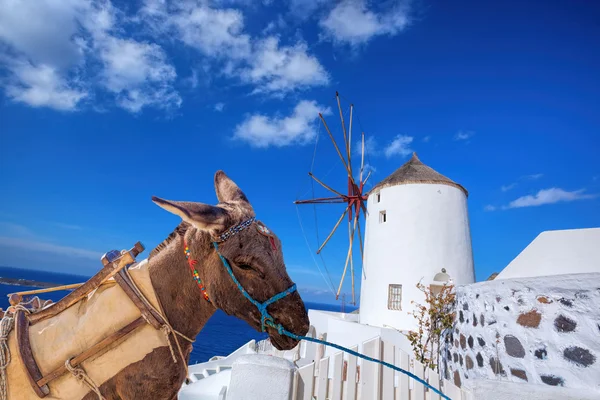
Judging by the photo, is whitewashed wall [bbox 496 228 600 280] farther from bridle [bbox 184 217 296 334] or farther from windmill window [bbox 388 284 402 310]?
windmill window [bbox 388 284 402 310]

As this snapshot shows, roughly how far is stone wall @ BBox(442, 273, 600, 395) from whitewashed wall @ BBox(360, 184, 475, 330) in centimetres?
772

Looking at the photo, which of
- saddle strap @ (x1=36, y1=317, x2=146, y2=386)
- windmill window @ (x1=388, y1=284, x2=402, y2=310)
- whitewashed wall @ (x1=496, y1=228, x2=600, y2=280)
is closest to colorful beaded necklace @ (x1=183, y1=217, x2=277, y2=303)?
saddle strap @ (x1=36, y1=317, x2=146, y2=386)

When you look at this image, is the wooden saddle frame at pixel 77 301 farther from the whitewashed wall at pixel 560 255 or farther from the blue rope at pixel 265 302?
the whitewashed wall at pixel 560 255

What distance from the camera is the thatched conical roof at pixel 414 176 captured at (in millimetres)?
13391

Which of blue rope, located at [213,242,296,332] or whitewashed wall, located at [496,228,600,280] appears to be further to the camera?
whitewashed wall, located at [496,228,600,280]

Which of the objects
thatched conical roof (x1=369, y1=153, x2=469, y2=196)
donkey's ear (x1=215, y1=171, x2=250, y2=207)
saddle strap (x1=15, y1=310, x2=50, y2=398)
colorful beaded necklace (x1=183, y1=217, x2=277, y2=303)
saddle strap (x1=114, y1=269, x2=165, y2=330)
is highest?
thatched conical roof (x1=369, y1=153, x2=469, y2=196)

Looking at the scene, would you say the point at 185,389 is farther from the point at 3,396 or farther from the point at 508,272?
the point at 508,272

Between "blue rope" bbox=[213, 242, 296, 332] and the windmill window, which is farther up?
the windmill window

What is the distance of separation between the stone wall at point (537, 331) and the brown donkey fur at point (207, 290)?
2.21 metres

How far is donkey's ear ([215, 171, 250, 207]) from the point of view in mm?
1938

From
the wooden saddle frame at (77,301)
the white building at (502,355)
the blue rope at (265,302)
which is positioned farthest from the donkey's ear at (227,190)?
the white building at (502,355)

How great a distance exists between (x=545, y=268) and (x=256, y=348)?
9936 mm

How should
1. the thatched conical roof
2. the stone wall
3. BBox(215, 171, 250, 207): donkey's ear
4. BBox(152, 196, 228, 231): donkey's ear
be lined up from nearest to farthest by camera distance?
BBox(152, 196, 228, 231): donkey's ear < BBox(215, 171, 250, 207): donkey's ear < the stone wall < the thatched conical roof

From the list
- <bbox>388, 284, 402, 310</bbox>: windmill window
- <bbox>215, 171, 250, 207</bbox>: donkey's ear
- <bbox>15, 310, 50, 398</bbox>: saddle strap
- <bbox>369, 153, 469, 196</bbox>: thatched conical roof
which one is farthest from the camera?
<bbox>369, 153, 469, 196</bbox>: thatched conical roof
